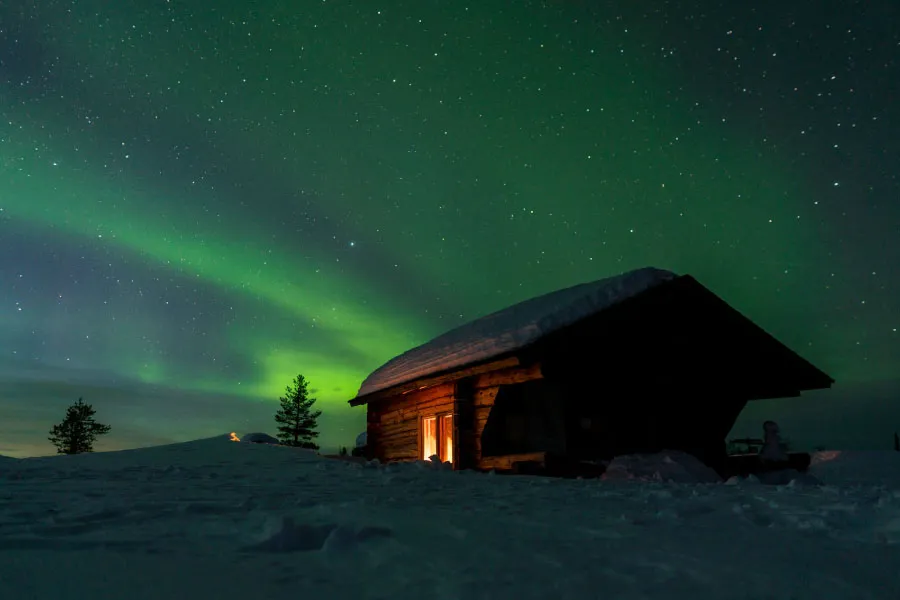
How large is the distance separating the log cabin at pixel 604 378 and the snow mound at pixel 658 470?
2.74ft

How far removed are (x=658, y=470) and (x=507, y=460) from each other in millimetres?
2662

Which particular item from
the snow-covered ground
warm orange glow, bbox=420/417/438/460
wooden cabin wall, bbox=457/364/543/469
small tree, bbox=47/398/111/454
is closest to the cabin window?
warm orange glow, bbox=420/417/438/460

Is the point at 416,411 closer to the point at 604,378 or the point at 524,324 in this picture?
the point at 524,324

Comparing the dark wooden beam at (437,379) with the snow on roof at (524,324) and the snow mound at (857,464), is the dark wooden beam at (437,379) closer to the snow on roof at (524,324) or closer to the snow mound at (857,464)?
the snow on roof at (524,324)

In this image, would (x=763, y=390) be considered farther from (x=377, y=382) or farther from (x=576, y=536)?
(x=576, y=536)

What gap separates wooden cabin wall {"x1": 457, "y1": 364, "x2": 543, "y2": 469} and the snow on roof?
0.59m

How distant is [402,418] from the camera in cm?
1612

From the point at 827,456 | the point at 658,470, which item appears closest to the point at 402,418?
the point at 658,470

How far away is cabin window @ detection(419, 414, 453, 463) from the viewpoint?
13.8 meters

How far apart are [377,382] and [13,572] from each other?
14.9 m

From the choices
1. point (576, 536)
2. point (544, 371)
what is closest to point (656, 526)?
point (576, 536)

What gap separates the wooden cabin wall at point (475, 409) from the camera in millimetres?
11695

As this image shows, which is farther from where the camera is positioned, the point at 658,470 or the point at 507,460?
the point at 507,460

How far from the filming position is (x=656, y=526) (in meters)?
3.58
